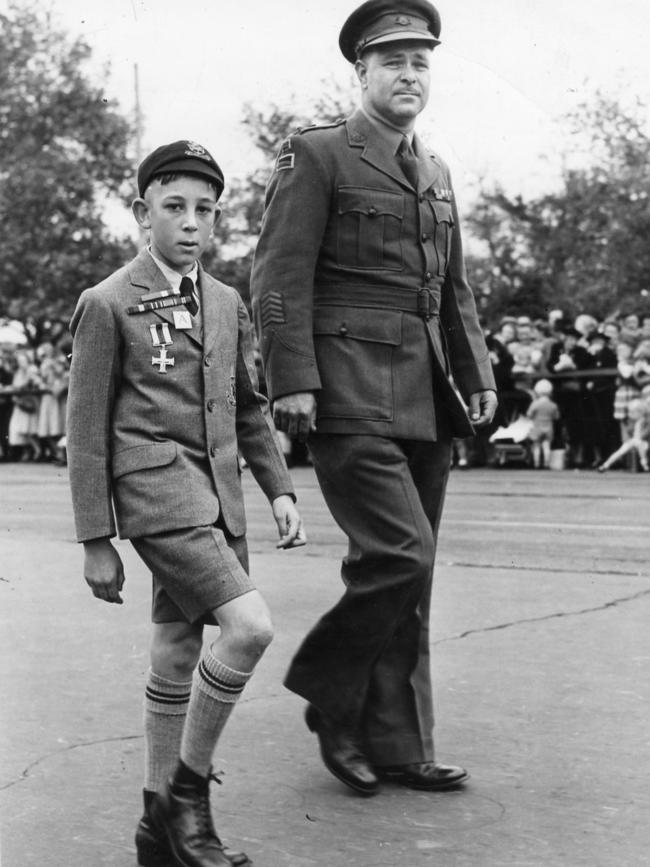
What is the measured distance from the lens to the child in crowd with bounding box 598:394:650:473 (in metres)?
15.6

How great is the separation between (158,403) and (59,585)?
470cm

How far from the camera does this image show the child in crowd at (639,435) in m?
15.6

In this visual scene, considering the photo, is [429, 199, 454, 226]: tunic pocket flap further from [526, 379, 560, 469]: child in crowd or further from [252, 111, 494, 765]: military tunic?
[526, 379, 560, 469]: child in crowd

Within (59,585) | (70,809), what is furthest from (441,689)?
(59,585)

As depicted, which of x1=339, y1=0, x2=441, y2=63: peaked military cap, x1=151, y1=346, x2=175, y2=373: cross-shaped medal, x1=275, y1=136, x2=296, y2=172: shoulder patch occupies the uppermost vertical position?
x1=339, y1=0, x2=441, y2=63: peaked military cap

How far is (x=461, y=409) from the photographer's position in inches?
167

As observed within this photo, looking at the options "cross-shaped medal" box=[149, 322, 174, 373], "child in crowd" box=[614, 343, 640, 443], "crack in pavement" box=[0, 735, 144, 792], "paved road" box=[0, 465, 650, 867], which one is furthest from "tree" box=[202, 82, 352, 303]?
"cross-shaped medal" box=[149, 322, 174, 373]

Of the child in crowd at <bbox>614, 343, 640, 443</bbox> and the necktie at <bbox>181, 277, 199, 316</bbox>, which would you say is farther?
the child in crowd at <bbox>614, 343, 640, 443</bbox>

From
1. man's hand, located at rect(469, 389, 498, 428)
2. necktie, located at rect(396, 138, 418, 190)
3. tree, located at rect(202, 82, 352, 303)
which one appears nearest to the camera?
necktie, located at rect(396, 138, 418, 190)

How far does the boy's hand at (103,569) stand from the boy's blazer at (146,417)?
0.13 feet

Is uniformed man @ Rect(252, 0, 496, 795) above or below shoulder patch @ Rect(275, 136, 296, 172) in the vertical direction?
below

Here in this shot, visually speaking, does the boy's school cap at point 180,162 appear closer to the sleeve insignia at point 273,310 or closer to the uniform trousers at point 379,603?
the sleeve insignia at point 273,310

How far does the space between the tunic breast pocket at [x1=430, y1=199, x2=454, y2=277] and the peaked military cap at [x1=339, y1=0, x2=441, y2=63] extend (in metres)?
0.45

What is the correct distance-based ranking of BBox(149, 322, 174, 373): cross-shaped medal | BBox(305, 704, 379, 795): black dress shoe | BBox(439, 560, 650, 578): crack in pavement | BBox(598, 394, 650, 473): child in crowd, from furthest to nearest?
BBox(598, 394, 650, 473): child in crowd, BBox(439, 560, 650, 578): crack in pavement, BBox(305, 704, 379, 795): black dress shoe, BBox(149, 322, 174, 373): cross-shaped medal
